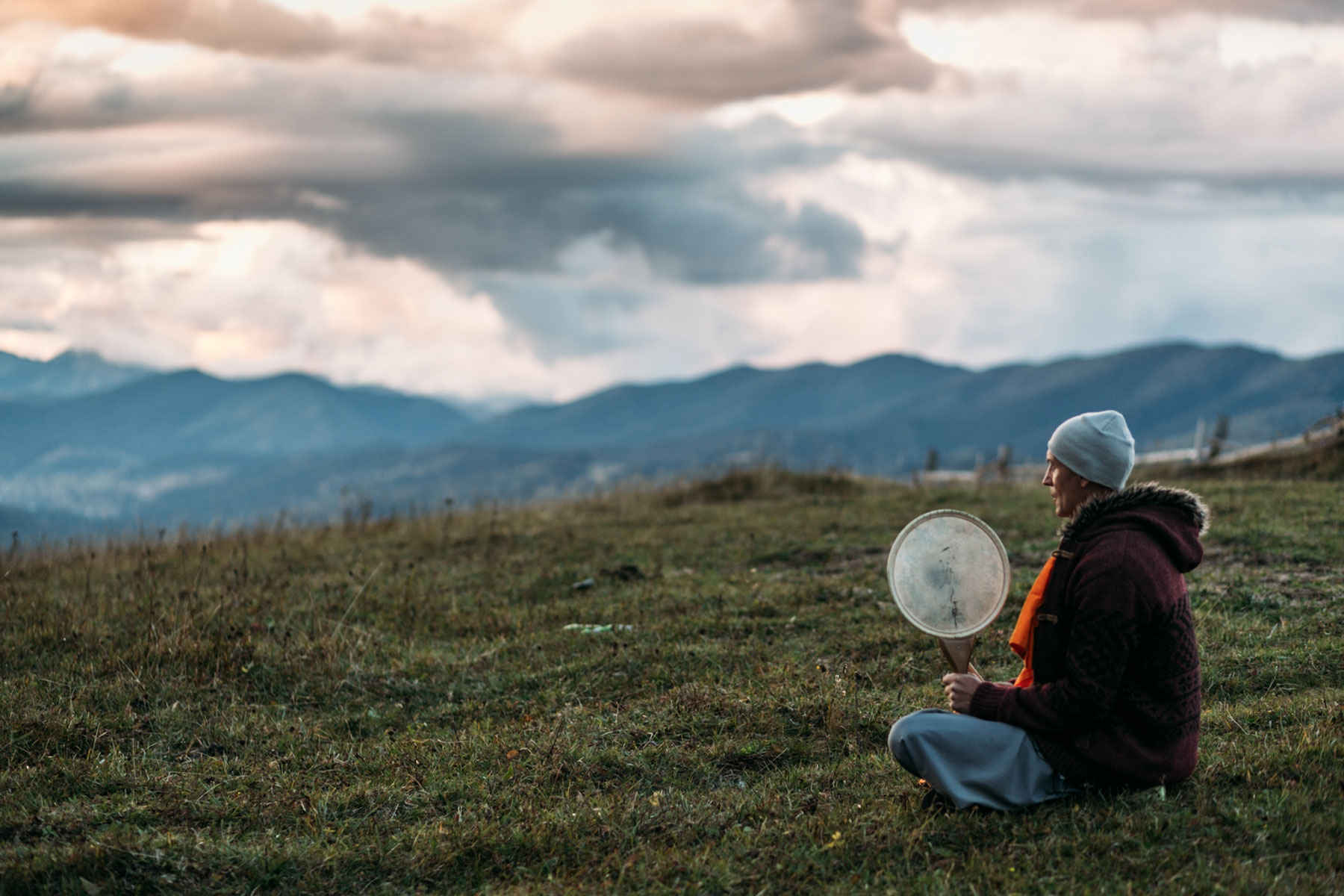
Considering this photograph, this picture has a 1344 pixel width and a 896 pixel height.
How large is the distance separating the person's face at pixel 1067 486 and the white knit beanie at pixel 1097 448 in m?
0.07

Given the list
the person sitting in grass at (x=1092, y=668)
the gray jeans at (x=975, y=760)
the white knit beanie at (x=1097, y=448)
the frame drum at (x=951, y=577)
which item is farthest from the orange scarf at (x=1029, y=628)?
the white knit beanie at (x=1097, y=448)

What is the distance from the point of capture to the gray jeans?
614 centimetres

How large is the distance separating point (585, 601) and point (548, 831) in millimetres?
7355

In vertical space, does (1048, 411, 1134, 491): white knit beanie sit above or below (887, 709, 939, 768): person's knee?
above

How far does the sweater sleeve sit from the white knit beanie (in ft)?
1.82

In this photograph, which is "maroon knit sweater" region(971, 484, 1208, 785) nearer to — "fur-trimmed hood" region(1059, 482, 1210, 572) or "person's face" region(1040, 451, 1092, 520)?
"fur-trimmed hood" region(1059, 482, 1210, 572)

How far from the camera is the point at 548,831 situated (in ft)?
22.6

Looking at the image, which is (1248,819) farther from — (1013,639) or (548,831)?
(548,831)

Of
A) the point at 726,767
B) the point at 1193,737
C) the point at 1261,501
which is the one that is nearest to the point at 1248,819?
the point at 1193,737

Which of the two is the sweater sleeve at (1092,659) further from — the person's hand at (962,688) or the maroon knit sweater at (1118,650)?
the person's hand at (962,688)

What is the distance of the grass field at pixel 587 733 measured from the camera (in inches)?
245

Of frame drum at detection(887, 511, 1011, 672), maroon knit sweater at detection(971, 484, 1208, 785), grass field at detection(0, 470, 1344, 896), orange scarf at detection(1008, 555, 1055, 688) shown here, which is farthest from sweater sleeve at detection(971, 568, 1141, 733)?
grass field at detection(0, 470, 1344, 896)

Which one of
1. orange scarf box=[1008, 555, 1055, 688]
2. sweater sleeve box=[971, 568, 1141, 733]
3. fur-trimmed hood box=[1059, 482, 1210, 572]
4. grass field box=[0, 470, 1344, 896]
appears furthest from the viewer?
grass field box=[0, 470, 1344, 896]

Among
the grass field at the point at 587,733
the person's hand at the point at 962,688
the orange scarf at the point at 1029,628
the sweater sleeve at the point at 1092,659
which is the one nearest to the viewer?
the sweater sleeve at the point at 1092,659
